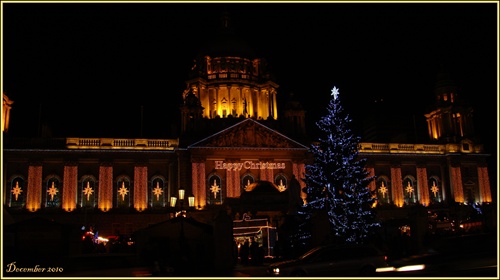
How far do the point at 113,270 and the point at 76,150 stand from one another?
28.5 m

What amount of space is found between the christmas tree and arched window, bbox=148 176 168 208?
22.1 meters

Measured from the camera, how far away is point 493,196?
6031cm

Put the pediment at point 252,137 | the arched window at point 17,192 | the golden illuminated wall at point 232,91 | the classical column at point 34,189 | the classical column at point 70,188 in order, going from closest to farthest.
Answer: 1. the arched window at point 17,192
2. the classical column at point 34,189
3. the classical column at point 70,188
4. the pediment at point 252,137
5. the golden illuminated wall at point 232,91

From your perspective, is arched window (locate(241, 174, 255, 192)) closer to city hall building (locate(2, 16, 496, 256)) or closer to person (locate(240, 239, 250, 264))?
city hall building (locate(2, 16, 496, 256))

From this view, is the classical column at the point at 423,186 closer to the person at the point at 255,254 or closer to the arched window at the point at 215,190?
the arched window at the point at 215,190

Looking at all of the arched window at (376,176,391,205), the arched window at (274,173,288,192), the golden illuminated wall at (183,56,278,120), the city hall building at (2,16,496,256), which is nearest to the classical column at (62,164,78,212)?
the city hall building at (2,16,496,256)

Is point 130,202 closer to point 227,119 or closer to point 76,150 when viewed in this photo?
point 76,150

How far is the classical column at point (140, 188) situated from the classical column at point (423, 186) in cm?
2788

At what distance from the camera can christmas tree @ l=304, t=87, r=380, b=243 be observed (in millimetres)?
32312

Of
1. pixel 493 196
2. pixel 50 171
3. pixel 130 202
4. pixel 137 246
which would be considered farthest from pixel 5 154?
pixel 493 196

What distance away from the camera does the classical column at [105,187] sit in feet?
170

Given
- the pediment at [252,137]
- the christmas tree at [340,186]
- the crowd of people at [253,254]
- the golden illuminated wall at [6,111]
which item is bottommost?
the crowd of people at [253,254]

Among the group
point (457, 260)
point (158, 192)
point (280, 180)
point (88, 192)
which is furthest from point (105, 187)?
point (457, 260)

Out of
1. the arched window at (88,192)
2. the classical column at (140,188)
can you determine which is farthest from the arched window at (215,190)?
the arched window at (88,192)
